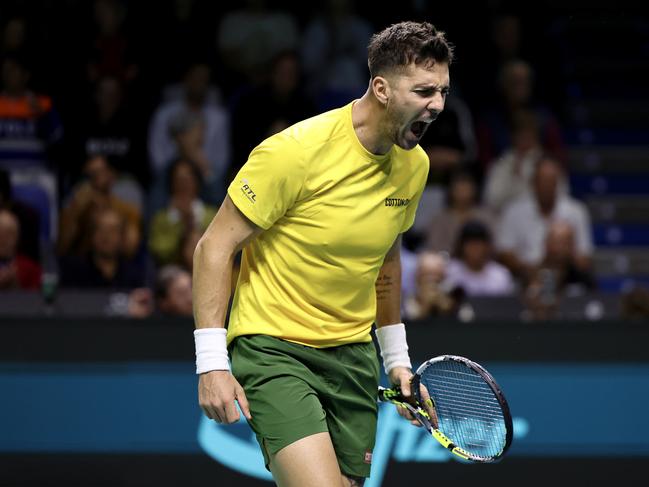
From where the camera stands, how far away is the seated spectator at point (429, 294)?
6.95 meters

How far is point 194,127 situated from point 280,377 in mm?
5329

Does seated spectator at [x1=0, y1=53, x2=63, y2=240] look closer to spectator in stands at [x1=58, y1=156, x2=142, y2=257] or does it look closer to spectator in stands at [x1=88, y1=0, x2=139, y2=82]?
spectator in stands at [x1=58, y1=156, x2=142, y2=257]

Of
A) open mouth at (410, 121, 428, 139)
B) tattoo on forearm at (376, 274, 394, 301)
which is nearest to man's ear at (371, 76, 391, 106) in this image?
open mouth at (410, 121, 428, 139)

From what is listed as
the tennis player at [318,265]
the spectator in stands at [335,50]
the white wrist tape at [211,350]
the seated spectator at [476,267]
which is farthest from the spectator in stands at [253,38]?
the white wrist tape at [211,350]

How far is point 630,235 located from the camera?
9820 mm

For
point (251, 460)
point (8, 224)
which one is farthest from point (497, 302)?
point (8, 224)

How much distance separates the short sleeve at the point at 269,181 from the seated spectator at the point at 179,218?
4047 millimetres

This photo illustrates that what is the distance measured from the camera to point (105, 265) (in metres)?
7.50

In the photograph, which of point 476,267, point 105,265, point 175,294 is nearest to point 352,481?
point 175,294

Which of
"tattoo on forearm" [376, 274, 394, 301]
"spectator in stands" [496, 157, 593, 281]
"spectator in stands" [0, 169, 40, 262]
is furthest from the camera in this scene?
"spectator in stands" [496, 157, 593, 281]

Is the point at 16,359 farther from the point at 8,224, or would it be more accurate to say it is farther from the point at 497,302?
the point at 497,302

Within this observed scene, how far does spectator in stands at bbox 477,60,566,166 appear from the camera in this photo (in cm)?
937

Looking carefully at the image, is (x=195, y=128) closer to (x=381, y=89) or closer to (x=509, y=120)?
(x=509, y=120)

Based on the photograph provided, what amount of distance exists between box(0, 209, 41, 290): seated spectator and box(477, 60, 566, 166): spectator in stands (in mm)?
3523
